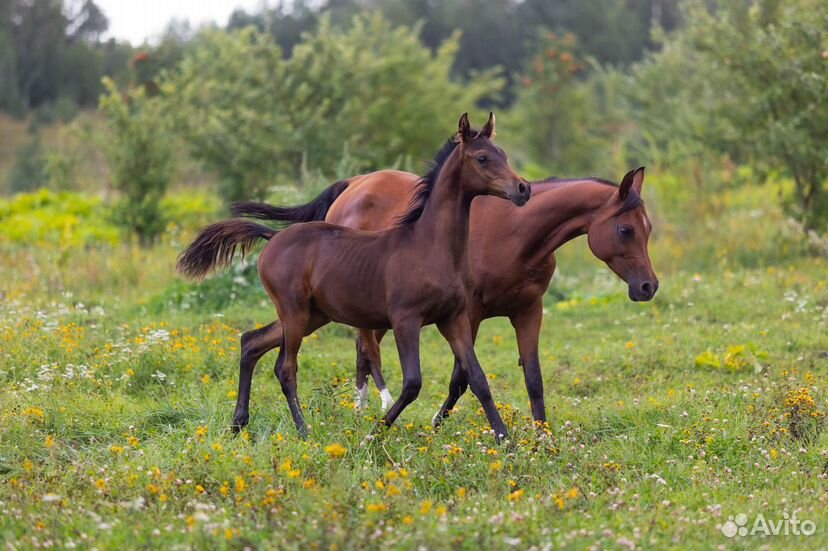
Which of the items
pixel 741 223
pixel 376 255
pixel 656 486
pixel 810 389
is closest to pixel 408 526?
pixel 656 486

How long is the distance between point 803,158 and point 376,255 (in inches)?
383

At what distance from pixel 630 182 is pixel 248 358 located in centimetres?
281

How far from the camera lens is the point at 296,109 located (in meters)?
19.4

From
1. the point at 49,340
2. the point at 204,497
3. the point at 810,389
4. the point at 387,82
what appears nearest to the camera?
the point at 204,497

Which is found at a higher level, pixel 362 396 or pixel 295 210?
pixel 295 210

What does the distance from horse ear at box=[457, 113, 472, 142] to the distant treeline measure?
57.1 feet

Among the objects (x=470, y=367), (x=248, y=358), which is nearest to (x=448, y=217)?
(x=470, y=367)

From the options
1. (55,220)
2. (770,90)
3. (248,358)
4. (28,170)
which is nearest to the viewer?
(248,358)

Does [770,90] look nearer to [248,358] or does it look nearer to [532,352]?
[532,352]

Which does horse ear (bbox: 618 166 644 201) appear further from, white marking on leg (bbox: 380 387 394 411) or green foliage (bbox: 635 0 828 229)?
green foliage (bbox: 635 0 828 229)

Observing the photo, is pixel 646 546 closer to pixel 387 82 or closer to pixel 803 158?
pixel 803 158

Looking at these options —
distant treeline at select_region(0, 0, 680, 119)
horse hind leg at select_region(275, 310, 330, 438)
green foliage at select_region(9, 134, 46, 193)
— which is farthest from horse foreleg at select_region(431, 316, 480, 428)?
green foliage at select_region(9, 134, 46, 193)

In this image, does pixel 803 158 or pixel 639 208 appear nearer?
pixel 639 208

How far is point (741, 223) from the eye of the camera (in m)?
16.5
